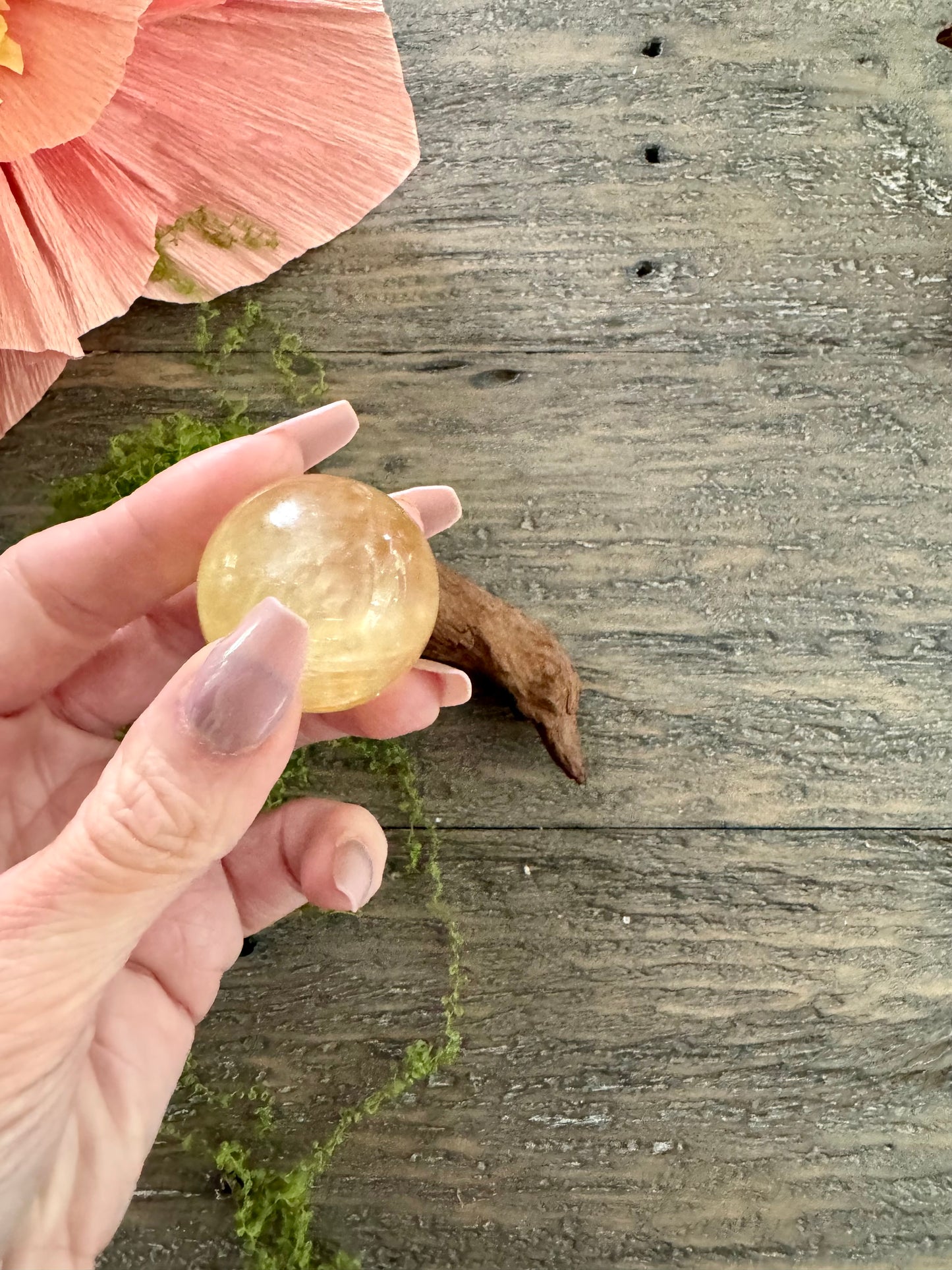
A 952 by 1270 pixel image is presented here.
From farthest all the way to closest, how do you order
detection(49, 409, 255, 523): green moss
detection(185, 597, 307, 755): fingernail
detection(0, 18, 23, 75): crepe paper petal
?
detection(49, 409, 255, 523): green moss
detection(0, 18, 23, 75): crepe paper petal
detection(185, 597, 307, 755): fingernail

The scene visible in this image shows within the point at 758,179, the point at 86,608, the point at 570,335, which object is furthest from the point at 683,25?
the point at 86,608

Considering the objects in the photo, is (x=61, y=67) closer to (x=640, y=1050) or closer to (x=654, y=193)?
(x=654, y=193)

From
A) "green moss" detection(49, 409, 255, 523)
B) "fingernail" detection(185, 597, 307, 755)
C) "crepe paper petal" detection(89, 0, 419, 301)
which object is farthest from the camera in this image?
"green moss" detection(49, 409, 255, 523)

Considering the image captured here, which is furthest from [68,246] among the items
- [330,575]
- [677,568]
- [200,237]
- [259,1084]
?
[259,1084]

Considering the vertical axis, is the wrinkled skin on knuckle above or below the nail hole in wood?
above

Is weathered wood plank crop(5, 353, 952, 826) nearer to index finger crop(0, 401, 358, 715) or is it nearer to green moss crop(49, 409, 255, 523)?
green moss crop(49, 409, 255, 523)

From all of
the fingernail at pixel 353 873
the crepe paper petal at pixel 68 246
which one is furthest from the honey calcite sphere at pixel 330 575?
the crepe paper petal at pixel 68 246

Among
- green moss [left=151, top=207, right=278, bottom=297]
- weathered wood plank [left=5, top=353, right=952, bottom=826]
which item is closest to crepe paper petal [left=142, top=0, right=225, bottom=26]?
green moss [left=151, top=207, right=278, bottom=297]
